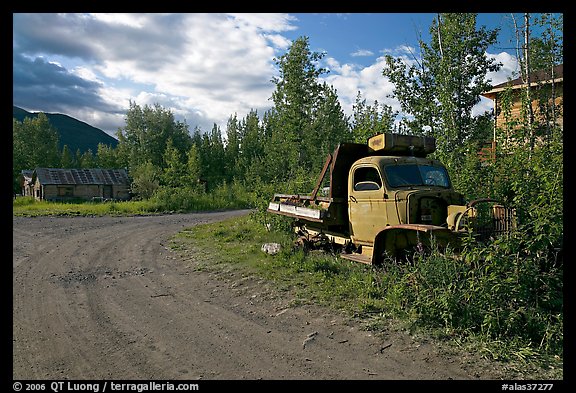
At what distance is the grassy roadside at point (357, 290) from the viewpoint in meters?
4.34

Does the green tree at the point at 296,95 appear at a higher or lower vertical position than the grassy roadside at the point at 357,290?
higher

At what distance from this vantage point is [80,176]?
1766 inches

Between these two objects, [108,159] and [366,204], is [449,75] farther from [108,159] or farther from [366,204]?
[108,159]

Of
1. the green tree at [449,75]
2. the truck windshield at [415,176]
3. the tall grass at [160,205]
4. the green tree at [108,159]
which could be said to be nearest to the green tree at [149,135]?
the green tree at [108,159]

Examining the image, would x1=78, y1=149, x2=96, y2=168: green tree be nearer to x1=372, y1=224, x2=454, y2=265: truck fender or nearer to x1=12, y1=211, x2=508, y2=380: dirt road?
x1=12, y1=211, x2=508, y2=380: dirt road

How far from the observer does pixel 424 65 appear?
14102mm

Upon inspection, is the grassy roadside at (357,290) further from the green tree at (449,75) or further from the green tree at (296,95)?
the green tree at (296,95)

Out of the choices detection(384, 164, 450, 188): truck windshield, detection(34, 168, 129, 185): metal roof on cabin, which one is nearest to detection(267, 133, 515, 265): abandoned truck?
detection(384, 164, 450, 188): truck windshield

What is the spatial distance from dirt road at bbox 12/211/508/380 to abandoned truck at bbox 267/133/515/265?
1963 mm

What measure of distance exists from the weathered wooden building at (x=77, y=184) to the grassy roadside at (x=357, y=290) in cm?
3728

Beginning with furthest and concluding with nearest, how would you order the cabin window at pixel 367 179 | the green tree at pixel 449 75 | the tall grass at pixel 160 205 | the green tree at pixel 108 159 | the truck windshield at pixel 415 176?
the green tree at pixel 108 159 → the tall grass at pixel 160 205 → the green tree at pixel 449 75 → the cabin window at pixel 367 179 → the truck windshield at pixel 415 176

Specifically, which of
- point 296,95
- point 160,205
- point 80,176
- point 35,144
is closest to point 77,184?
point 80,176

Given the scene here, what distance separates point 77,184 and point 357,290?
146 ft
